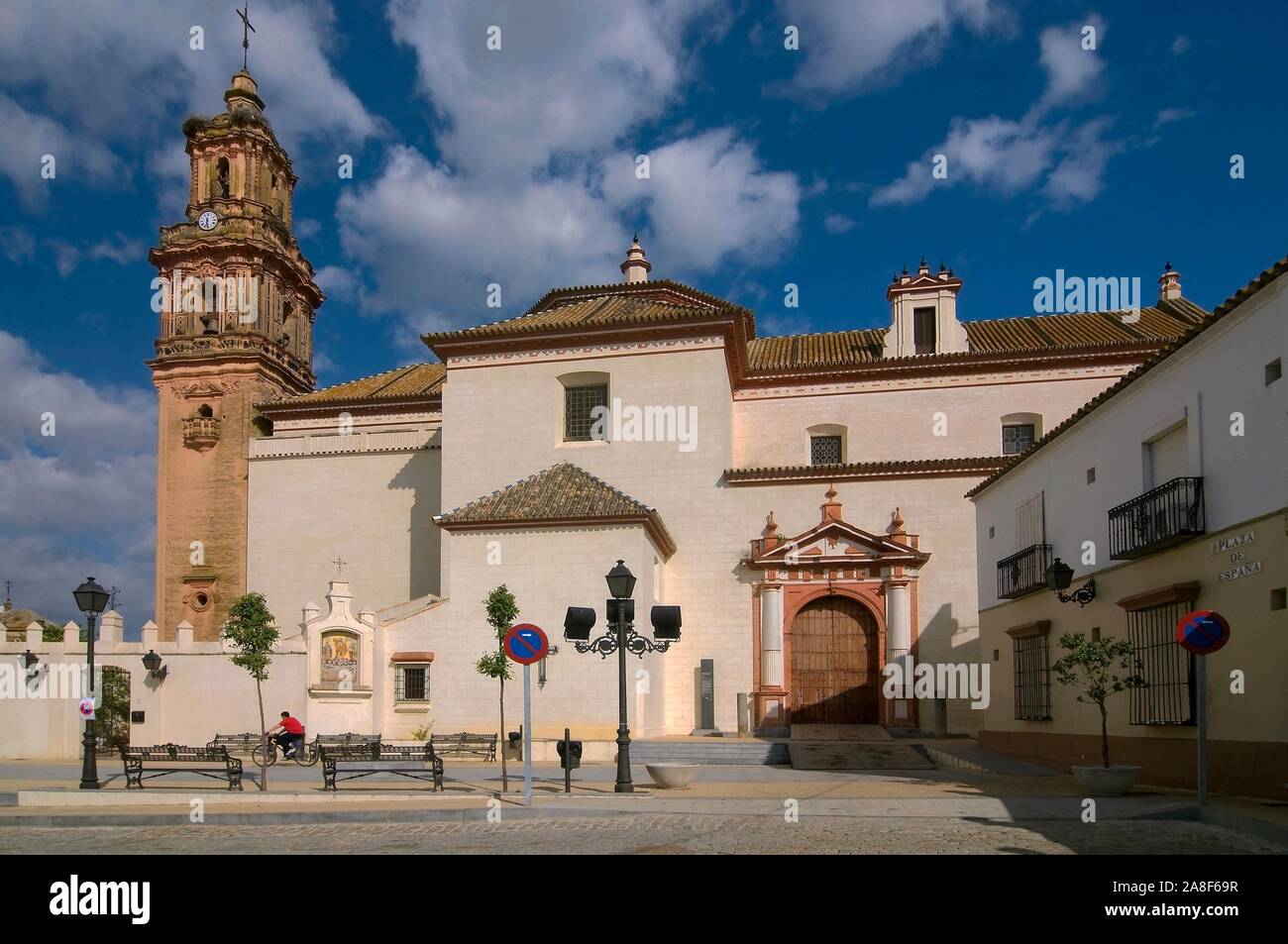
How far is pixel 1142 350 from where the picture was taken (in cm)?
2964

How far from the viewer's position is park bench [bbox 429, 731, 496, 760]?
2320cm

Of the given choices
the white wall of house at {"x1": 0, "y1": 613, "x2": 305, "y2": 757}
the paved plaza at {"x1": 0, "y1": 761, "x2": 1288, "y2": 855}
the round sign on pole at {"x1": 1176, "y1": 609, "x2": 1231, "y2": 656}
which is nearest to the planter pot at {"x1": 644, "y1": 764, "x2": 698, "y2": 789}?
the paved plaza at {"x1": 0, "y1": 761, "x2": 1288, "y2": 855}

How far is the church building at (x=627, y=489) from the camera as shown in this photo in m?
25.6

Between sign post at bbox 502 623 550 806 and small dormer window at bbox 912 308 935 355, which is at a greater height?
small dormer window at bbox 912 308 935 355

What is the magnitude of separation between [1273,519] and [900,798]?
568cm

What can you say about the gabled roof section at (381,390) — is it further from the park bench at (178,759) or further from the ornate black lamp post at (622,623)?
the ornate black lamp post at (622,623)

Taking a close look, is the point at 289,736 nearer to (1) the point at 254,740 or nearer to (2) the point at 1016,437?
(1) the point at 254,740

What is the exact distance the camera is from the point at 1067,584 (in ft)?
58.3

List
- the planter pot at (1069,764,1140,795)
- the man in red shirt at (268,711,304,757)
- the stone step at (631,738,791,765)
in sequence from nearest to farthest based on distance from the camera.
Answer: the planter pot at (1069,764,1140,795)
the man in red shirt at (268,711,304,757)
the stone step at (631,738,791,765)

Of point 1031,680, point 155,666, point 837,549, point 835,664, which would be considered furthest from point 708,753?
point 155,666

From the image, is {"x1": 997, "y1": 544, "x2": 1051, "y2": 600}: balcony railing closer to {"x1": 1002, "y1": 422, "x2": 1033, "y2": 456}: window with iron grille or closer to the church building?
the church building

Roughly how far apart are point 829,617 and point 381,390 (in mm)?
17049

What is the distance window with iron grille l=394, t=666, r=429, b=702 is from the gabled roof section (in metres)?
11.5
